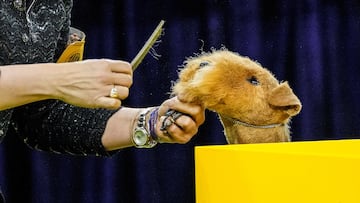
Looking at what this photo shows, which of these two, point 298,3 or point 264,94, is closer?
point 264,94

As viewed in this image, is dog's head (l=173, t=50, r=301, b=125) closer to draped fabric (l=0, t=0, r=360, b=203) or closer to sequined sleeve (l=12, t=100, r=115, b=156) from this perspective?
sequined sleeve (l=12, t=100, r=115, b=156)

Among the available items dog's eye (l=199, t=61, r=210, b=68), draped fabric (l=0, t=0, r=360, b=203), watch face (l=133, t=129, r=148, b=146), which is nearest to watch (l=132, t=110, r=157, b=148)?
watch face (l=133, t=129, r=148, b=146)

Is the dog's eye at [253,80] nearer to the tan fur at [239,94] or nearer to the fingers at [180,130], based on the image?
the tan fur at [239,94]

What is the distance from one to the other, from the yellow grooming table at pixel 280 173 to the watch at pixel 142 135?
0.18 metres

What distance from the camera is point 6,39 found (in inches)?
37.5

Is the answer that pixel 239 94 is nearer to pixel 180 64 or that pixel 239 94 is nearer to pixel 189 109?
pixel 189 109

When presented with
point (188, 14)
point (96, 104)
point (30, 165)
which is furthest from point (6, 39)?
point (30, 165)

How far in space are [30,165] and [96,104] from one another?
1.08 metres

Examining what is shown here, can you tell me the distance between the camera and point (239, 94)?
0.95 m

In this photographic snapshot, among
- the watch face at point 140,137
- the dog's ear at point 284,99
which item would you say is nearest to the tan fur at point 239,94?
the dog's ear at point 284,99

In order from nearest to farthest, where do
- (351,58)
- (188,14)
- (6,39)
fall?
1. (6,39)
2. (351,58)
3. (188,14)

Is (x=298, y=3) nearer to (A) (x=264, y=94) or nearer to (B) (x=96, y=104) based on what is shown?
(A) (x=264, y=94)

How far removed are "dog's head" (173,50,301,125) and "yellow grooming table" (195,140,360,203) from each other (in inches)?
4.3

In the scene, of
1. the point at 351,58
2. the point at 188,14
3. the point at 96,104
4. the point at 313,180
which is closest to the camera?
the point at 313,180
